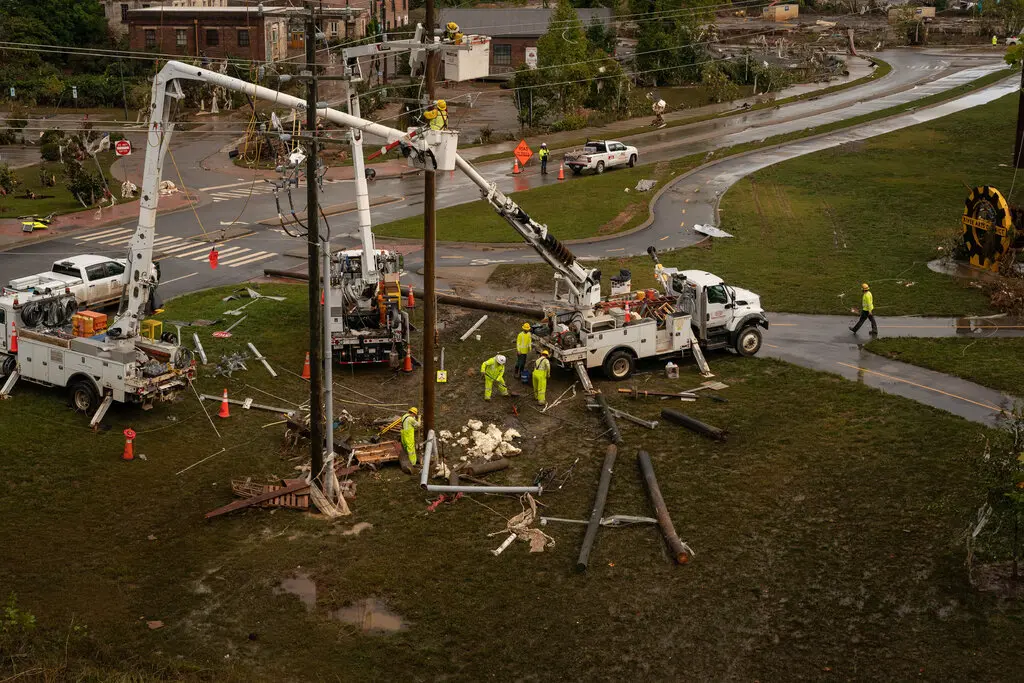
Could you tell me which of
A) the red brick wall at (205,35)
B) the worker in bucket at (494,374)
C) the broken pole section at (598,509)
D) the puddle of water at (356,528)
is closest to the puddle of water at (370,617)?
the puddle of water at (356,528)

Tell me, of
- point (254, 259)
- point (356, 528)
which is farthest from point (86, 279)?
point (356, 528)

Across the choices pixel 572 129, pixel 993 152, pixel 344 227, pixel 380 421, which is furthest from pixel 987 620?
pixel 572 129

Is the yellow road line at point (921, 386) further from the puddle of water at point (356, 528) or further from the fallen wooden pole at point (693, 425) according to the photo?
the puddle of water at point (356, 528)

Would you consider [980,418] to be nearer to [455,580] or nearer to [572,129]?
[455,580]

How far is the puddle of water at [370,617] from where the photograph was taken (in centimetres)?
2009

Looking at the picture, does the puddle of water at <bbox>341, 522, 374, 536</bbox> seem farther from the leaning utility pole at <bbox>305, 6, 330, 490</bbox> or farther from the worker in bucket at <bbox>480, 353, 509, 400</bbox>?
the worker in bucket at <bbox>480, 353, 509, 400</bbox>

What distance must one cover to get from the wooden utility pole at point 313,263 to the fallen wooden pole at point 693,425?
30.6ft

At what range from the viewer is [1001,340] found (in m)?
34.8

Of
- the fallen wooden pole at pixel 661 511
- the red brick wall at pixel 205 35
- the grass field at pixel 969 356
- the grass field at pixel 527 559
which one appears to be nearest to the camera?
the grass field at pixel 527 559

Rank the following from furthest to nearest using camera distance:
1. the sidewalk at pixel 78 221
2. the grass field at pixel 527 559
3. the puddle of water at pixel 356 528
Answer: the sidewalk at pixel 78 221
the puddle of water at pixel 356 528
the grass field at pixel 527 559

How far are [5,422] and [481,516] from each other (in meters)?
12.6

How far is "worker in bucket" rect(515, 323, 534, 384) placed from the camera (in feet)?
102

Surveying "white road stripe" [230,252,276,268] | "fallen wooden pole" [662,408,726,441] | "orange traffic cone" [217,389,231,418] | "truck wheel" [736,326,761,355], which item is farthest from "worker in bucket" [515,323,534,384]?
"white road stripe" [230,252,276,268]

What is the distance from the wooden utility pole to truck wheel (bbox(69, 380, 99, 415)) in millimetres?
7242
